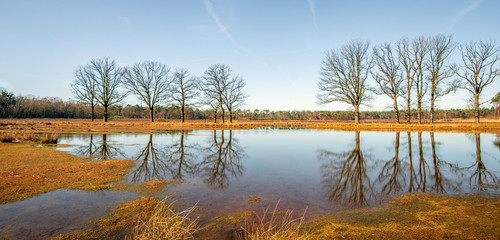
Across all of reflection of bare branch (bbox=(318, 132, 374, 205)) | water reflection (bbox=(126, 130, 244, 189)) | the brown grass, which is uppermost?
the brown grass

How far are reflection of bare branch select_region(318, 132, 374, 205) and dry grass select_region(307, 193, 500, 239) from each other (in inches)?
31.2

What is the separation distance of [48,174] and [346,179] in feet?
33.1

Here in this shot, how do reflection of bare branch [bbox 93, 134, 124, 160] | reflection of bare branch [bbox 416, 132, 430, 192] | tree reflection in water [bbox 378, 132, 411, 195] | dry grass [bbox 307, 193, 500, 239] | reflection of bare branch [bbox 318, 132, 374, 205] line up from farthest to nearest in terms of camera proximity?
1. reflection of bare branch [bbox 93, 134, 124, 160]
2. reflection of bare branch [bbox 416, 132, 430, 192]
3. tree reflection in water [bbox 378, 132, 411, 195]
4. reflection of bare branch [bbox 318, 132, 374, 205]
5. dry grass [bbox 307, 193, 500, 239]

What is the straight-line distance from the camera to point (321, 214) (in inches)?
189

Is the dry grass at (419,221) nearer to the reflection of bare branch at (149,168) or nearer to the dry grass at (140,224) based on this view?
the dry grass at (140,224)

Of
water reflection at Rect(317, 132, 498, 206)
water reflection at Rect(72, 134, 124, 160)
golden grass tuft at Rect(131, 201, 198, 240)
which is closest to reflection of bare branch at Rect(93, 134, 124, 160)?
water reflection at Rect(72, 134, 124, 160)

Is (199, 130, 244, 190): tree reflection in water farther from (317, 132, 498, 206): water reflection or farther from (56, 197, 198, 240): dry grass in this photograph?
(317, 132, 498, 206): water reflection

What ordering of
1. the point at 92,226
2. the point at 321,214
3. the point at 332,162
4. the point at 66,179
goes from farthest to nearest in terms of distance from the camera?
the point at 332,162 < the point at 66,179 < the point at 321,214 < the point at 92,226

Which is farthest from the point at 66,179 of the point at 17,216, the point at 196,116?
the point at 196,116

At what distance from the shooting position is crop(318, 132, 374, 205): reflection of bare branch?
5.91m

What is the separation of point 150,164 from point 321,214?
7.76 m

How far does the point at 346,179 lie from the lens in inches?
301

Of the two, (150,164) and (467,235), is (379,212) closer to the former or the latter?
(467,235)

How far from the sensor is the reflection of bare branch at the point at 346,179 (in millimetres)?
5906
